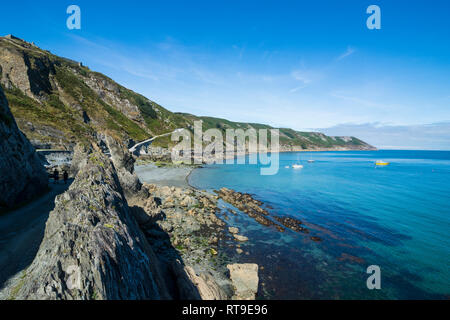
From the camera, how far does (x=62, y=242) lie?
569cm

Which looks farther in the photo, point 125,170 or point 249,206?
point 249,206

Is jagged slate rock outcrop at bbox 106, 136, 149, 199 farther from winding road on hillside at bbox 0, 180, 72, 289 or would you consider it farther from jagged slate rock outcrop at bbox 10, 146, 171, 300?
jagged slate rock outcrop at bbox 10, 146, 171, 300

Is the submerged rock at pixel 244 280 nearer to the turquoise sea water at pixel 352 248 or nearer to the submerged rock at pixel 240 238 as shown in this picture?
the turquoise sea water at pixel 352 248

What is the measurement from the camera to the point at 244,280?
49.2 feet

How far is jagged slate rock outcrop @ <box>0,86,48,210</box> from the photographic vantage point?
57.4 ft

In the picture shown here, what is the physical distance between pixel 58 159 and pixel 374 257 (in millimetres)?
56316

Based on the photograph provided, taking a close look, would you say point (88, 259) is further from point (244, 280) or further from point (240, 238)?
point (240, 238)

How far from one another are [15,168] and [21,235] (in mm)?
10145

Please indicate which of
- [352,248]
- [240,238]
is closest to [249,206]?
[240,238]

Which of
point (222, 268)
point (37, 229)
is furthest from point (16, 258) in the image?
point (222, 268)

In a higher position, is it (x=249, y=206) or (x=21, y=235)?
(x=21, y=235)

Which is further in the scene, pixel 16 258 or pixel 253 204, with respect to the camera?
pixel 253 204

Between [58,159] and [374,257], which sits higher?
[58,159]
